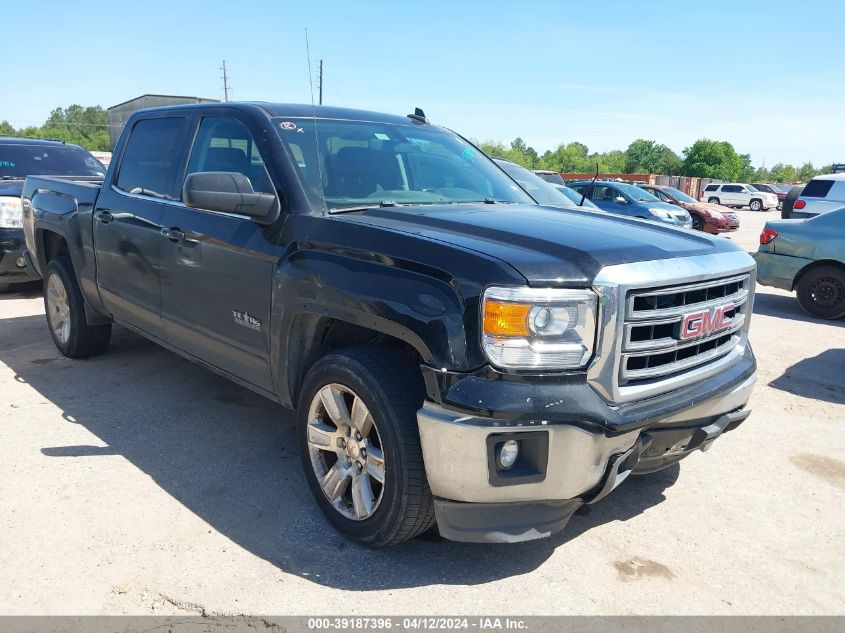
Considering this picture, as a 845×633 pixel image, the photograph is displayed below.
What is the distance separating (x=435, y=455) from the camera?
100 inches

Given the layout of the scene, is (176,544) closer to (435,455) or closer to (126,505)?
(126,505)

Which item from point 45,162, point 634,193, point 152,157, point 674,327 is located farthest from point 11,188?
point 634,193

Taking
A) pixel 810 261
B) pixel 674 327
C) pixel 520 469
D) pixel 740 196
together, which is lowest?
pixel 740 196

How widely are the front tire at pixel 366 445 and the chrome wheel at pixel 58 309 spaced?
3.44 meters

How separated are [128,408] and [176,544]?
6.22ft

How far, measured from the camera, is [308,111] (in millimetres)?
3811

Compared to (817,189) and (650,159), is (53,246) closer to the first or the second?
(817,189)

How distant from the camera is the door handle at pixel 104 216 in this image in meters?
4.74

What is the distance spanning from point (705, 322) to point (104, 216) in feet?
13.1

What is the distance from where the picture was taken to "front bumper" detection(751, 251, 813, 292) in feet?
28.5

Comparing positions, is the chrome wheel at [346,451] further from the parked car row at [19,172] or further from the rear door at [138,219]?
the parked car row at [19,172]

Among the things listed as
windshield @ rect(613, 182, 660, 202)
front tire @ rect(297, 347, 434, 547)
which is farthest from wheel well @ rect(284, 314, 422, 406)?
windshield @ rect(613, 182, 660, 202)

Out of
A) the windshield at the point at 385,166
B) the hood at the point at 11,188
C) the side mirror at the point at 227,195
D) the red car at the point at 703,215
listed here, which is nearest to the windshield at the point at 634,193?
the red car at the point at 703,215
